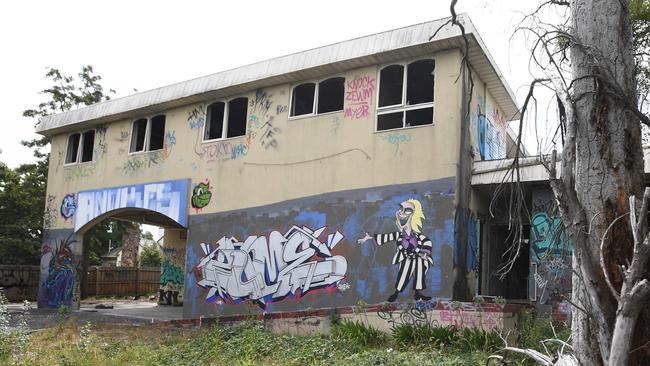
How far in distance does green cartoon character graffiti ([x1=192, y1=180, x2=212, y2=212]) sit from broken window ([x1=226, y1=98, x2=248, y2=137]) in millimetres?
1554

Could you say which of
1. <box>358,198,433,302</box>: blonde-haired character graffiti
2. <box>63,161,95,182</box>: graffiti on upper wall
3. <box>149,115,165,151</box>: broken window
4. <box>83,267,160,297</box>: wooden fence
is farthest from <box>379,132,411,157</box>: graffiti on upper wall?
<box>83,267,160,297</box>: wooden fence

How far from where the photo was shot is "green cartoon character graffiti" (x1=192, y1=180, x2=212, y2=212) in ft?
49.2

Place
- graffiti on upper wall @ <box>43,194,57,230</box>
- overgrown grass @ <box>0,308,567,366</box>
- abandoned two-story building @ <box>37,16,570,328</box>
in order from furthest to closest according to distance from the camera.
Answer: graffiti on upper wall @ <box>43,194,57,230</box>, abandoned two-story building @ <box>37,16,570,328</box>, overgrown grass @ <box>0,308,567,366</box>

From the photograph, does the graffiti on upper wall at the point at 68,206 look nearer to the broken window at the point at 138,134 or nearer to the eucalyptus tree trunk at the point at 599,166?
the broken window at the point at 138,134

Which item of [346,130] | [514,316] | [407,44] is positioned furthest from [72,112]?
[514,316]

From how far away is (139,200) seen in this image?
16547 mm

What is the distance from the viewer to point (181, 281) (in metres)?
22.4

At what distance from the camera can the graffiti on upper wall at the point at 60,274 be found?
60.7 ft

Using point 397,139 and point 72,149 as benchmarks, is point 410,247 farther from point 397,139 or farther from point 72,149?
point 72,149

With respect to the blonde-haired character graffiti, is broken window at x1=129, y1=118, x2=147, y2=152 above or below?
above

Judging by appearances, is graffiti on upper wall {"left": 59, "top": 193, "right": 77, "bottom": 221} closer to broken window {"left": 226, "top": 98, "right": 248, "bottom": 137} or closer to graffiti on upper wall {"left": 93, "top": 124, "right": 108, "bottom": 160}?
graffiti on upper wall {"left": 93, "top": 124, "right": 108, "bottom": 160}

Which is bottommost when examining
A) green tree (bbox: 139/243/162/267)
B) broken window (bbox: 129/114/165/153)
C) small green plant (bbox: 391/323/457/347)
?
small green plant (bbox: 391/323/457/347)

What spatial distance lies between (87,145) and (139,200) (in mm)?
3932

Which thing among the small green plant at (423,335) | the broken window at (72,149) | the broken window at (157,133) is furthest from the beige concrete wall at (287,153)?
the small green plant at (423,335)
